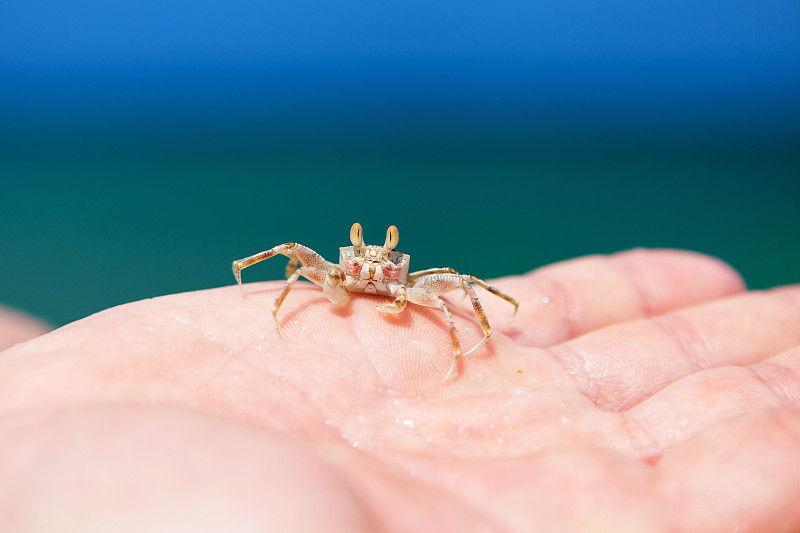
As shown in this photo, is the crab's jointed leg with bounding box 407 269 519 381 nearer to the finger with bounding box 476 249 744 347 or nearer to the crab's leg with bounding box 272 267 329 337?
the crab's leg with bounding box 272 267 329 337

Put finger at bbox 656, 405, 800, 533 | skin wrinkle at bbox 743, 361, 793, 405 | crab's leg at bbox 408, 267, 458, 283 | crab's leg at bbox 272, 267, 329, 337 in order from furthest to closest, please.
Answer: crab's leg at bbox 408, 267, 458, 283
crab's leg at bbox 272, 267, 329, 337
skin wrinkle at bbox 743, 361, 793, 405
finger at bbox 656, 405, 800, 533

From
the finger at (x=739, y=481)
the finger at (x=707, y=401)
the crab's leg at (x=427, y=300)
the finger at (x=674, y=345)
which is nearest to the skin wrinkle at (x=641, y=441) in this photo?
the finger at (x=707, y=401)

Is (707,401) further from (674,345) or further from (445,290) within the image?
(445,290)

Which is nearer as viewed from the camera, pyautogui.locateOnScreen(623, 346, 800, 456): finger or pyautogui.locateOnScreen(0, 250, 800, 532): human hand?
pyautogui.locateOnScreen(0, 250, 800, 532): human hand

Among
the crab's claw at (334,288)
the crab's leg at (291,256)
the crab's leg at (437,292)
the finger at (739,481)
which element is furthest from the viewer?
the crab's leg at (291,256)

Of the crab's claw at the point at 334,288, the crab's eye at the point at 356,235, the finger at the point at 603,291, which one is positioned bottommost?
the finger at the point at 603,291

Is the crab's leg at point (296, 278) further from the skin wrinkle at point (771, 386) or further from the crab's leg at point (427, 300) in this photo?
the skin wrinkle at point (771, 386)

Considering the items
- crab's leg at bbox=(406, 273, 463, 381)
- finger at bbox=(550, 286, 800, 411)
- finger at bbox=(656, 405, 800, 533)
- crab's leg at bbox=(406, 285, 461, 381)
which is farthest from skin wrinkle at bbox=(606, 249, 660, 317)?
finger at bbox=(656, 405, 800, 533)

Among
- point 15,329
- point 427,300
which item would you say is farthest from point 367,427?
point 15,329
